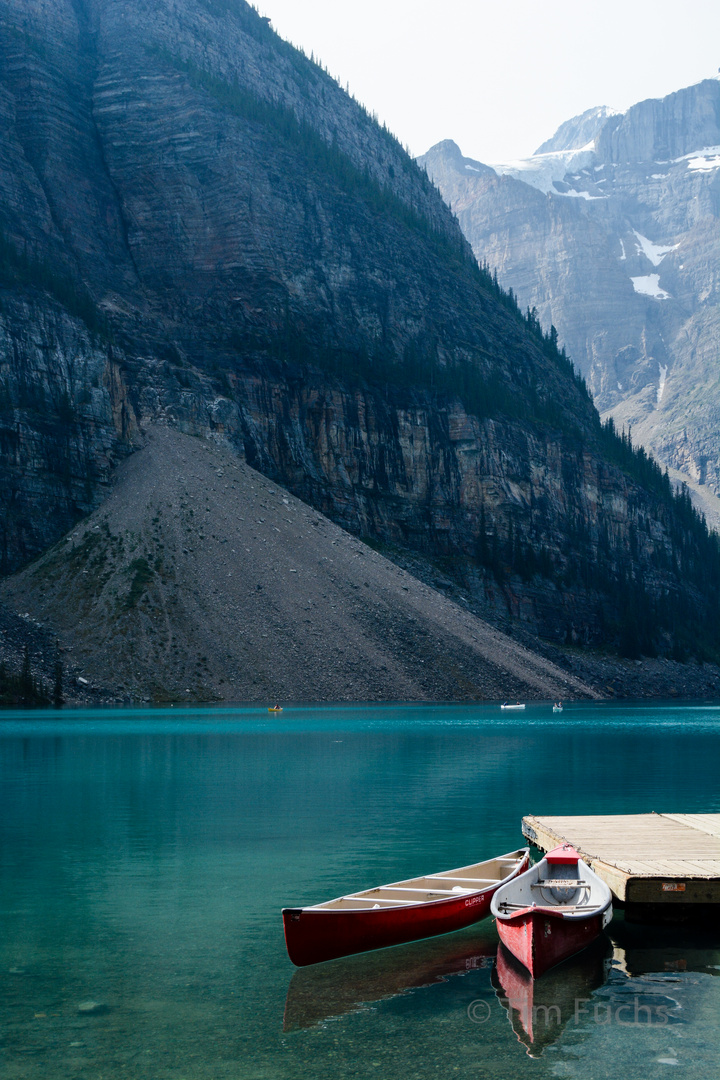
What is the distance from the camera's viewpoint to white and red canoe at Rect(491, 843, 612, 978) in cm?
1827

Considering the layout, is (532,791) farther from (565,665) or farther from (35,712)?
(565,665)

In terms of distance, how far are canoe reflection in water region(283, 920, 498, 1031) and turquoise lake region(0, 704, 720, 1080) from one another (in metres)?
0.06

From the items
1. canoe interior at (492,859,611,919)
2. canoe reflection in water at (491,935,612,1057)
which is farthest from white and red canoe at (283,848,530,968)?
canoe reflection in water at (491,935,612,1057)

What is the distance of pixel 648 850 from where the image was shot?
83.7 feet

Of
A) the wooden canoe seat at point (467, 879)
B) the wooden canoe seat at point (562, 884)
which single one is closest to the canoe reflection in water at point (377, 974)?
the wooden canoe seat at point (467, 879)

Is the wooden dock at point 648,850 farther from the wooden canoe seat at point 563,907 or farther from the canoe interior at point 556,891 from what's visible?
the wooden canoe seat at point 563,907

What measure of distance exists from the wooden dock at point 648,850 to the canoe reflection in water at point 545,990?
1823 mm

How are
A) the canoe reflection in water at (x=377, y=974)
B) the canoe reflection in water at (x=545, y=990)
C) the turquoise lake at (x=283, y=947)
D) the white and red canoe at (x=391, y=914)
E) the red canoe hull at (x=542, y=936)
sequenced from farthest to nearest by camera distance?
the white and red canoe at (x=391, y=914) → the red canoe hull at (x=542, y=936) → the canoe reflection in water at (x=377, y=974) → the canoe reflection in water at (x=545, y=990) → the turquoise lake at (x=283, y=947)

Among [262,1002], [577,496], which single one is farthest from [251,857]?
[577,496]

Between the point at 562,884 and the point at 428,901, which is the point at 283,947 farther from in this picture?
the point at 562,884

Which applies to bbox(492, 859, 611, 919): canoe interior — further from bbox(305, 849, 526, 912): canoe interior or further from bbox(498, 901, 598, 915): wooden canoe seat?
bbox(305, 849, 526, 912): canoe interior

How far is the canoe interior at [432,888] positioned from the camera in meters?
19.8

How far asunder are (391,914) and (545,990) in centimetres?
327

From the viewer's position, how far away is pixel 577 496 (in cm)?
19238
